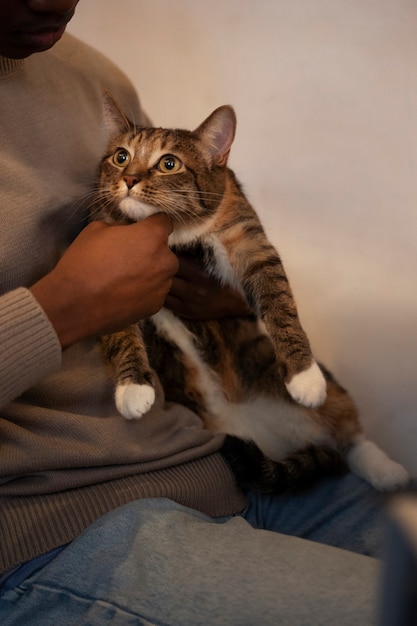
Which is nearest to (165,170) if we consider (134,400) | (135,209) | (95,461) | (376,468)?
(135,209)

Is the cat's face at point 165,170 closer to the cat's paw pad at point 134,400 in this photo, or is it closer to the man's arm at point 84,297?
the man's arm at point 84,297

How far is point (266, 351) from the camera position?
1509 millimetres

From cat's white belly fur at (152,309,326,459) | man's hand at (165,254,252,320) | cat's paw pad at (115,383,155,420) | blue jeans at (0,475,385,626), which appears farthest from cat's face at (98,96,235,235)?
blue jeans at (0,475,385,626)

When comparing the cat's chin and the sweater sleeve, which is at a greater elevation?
the cat's chin

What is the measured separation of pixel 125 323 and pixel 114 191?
0.33 metres

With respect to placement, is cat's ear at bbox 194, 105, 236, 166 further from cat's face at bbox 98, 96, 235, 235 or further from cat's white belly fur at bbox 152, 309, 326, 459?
cat's white belly fur at bbox 152, 309, 326, 459

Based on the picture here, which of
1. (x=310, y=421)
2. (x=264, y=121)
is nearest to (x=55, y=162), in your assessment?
(x=264, y=121)

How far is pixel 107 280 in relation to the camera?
1.11 meters

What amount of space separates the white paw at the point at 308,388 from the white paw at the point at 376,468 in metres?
0.30

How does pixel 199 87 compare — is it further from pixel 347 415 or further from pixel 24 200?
pixel 347 415

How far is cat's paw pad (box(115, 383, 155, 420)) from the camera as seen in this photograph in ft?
3.80

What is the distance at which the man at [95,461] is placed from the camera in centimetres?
90

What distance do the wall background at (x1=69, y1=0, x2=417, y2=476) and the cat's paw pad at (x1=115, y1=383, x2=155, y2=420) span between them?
0.74m

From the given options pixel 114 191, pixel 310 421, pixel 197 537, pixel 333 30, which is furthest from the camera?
pixel 333 30
